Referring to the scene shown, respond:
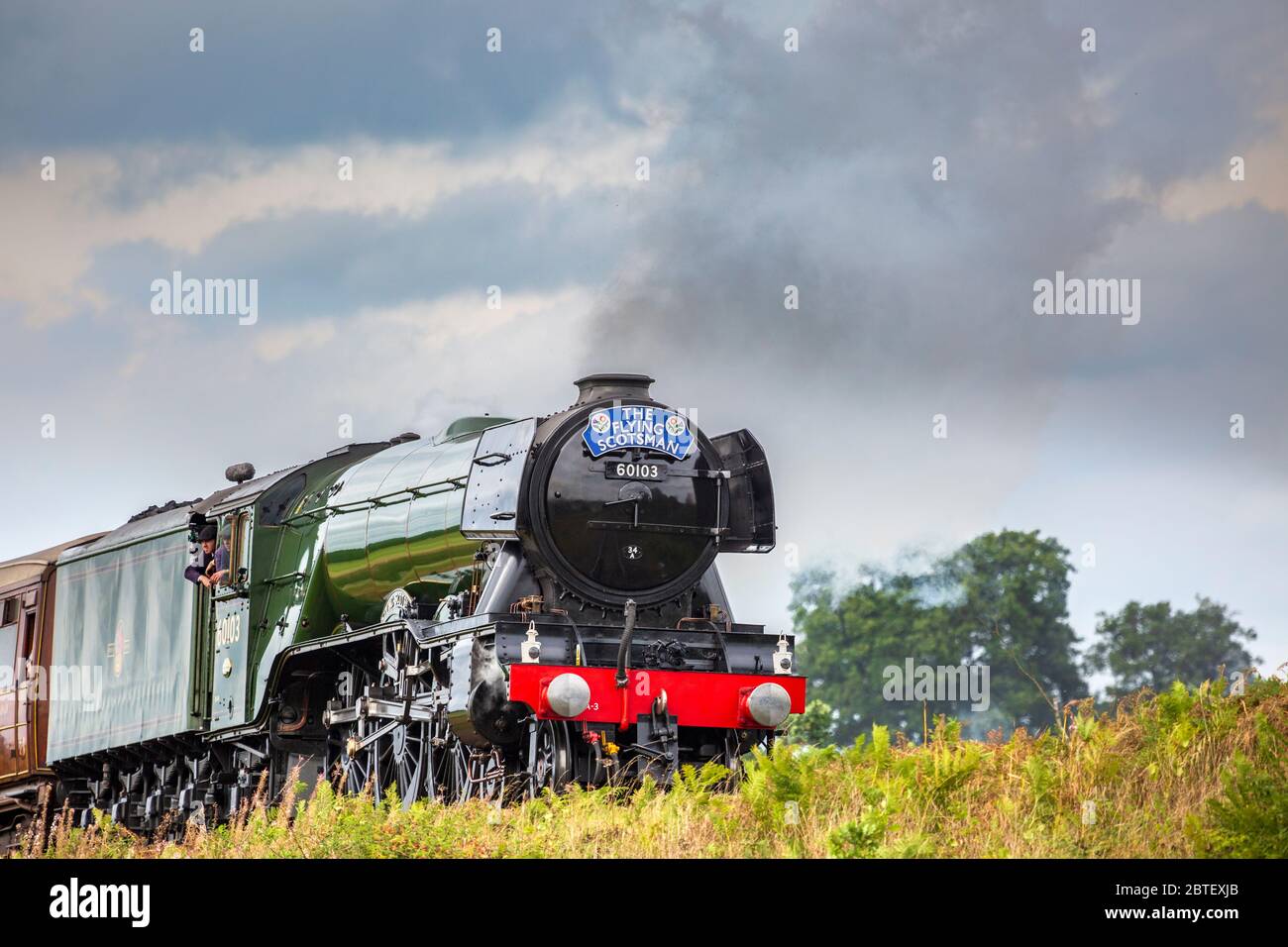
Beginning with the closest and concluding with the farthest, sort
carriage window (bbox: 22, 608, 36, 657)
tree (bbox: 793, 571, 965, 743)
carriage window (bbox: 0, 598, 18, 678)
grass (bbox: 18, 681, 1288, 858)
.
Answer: grass (bbox: 18, 681, 1288, 858), carriage window (bbox: 22, 608, 36, 657), carriage window (bbox: 0, 598, 18, 678), tree (bbox: 793, 571, 965, 743)

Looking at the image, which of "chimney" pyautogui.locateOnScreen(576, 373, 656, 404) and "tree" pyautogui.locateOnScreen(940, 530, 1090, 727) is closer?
"chimney" pyautogui.locateOnScreen(576, 373, 656, 404)

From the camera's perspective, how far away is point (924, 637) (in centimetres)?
5141

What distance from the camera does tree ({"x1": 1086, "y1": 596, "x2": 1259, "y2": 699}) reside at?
182 ft

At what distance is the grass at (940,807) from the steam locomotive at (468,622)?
A: 83 centimetres

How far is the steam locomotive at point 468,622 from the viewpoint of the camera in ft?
42.6

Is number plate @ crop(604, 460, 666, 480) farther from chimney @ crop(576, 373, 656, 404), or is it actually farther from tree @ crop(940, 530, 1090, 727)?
tree @ crop(940, 530, 1090, 727)

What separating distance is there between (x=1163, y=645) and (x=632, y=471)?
45.6 meters

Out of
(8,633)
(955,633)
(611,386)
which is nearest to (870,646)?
(955,633)

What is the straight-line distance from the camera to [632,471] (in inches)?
545

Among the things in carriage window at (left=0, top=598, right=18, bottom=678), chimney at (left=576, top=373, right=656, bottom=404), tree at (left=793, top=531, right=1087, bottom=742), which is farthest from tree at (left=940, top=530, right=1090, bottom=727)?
chimney at (left=576, top=373, right=656, bottom=404)

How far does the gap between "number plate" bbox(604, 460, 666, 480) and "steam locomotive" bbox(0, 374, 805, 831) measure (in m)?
0.02

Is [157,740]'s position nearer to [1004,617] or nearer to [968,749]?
[968,749]

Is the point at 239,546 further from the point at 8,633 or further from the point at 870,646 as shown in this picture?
the point at 870,646
